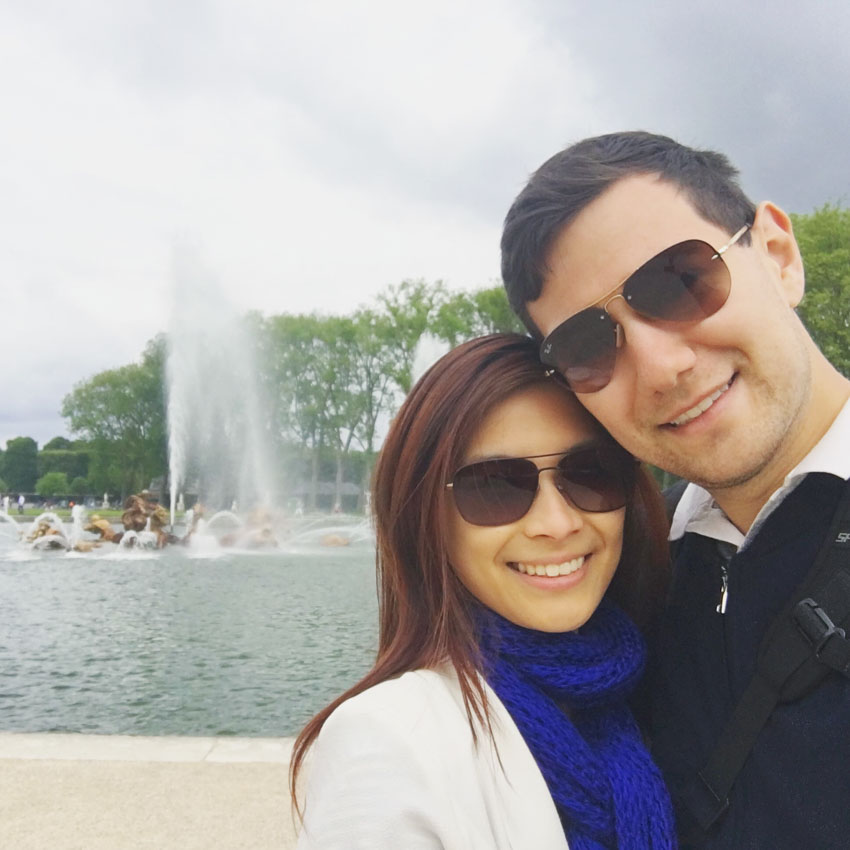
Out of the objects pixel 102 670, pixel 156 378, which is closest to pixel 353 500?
pixel 156 378

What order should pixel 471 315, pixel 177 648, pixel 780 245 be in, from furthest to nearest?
1. pixel 471 315
2. pixel 177 648
3. pixel 780 245

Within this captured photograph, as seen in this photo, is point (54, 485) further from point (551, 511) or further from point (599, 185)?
point (599, 185)

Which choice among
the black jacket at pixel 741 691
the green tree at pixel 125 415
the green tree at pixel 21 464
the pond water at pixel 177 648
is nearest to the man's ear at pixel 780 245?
the black jacket at pixel 741 691

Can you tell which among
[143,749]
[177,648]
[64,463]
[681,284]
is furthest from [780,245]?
[64,463]

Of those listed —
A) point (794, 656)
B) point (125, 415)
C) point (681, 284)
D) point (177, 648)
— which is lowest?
point (177, 648)

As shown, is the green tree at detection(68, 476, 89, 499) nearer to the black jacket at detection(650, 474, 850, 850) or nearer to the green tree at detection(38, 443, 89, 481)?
the green tree at detection(38, 443, 89, 481)

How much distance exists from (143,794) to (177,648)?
5.48 metres

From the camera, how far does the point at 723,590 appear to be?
1896 millimetres

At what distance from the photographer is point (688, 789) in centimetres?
169

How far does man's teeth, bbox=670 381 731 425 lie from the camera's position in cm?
181

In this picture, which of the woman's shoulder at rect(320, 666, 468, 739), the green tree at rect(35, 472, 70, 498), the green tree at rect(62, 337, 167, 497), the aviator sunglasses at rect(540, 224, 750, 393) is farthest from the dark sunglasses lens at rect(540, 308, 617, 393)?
the green tree at rect(35, 472, 70, 498)

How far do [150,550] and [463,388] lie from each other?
20769 millimetres

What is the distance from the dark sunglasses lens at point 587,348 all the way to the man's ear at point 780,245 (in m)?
0.46

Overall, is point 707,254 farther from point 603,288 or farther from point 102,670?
point 102,670
